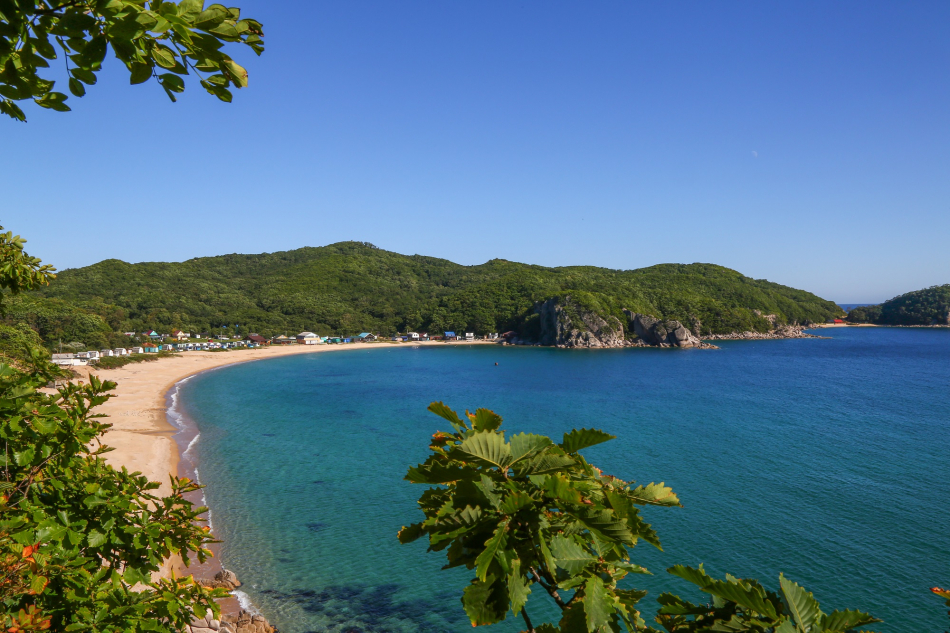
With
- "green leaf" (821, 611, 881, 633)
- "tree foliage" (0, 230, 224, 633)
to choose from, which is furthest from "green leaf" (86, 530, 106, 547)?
"green leaf" (821, 611, 881, 633)

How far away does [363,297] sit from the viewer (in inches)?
5940

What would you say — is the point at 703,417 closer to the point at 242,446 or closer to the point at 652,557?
the point at 652,557

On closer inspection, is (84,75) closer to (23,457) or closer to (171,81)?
(171,81)

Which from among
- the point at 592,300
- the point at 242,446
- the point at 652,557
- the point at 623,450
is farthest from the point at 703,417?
the point at 592,300

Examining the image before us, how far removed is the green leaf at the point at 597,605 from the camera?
184 cm

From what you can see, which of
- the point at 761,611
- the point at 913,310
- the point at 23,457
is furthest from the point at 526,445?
the point at 913,310

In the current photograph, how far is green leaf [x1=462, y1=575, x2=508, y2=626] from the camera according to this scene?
1.79 meters

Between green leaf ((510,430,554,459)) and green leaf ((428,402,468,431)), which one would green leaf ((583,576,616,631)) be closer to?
green leaf ((510,430,554,459))

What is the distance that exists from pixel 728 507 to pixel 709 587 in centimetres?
2408

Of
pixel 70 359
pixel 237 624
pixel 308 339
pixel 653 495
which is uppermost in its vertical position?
pixel 653 495

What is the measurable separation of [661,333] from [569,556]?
11528 centimetres

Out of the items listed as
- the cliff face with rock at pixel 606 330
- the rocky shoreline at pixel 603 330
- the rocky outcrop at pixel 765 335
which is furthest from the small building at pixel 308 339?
the rocky outcrop at pixel 765 335

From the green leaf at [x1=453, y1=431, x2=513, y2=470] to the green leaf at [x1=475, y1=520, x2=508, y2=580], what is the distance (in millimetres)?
238

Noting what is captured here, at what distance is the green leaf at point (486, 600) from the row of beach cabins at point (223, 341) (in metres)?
70.1
